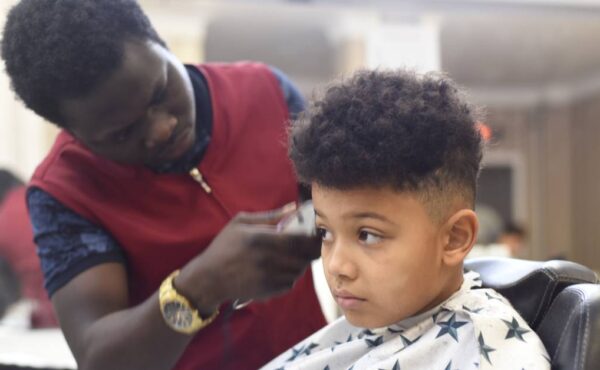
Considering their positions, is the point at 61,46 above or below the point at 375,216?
above

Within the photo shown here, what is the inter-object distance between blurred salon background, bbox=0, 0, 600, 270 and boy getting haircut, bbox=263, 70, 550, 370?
108 mm

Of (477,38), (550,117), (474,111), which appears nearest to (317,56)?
(477,38)

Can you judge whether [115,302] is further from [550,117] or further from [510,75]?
[550,117]

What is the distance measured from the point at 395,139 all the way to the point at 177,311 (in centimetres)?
41

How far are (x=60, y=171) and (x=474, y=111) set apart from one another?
0.73m

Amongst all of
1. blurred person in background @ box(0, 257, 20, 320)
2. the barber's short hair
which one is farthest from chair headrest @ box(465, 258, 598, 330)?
the barber's short hair

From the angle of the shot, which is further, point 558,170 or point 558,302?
point 558,170

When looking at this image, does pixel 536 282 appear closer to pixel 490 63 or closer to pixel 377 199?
pixel 377 199

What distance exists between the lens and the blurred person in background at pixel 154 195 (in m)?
0.97

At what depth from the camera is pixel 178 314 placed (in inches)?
38.0

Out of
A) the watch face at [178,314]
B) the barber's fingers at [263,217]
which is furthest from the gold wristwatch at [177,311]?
the barber's fingers at [263,217]

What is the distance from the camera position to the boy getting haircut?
2.81ft

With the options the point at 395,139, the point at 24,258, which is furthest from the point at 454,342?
the point at 24,258

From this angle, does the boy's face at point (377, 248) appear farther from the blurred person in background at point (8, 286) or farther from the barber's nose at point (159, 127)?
the blurred person in background at point (8, 286)
